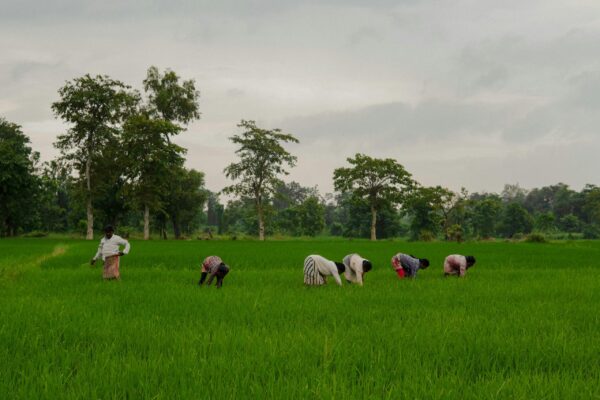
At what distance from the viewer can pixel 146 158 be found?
37.5 m

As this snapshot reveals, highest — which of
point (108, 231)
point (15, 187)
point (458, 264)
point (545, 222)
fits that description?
point (15, 187)

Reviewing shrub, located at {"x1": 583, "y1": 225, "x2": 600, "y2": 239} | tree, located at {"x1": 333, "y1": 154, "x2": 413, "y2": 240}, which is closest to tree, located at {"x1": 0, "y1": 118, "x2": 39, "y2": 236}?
tree, located at {"x1": 333, "y1": 154, "x2": 413, "y2": 240}

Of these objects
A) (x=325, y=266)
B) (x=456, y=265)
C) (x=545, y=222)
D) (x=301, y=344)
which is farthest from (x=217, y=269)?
(x=545, y=222)

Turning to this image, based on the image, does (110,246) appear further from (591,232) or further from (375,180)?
(591,232)

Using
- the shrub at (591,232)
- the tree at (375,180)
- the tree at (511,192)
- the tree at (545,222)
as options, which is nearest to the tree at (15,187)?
the tree at (375,180)

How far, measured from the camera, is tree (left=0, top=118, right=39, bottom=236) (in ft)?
120

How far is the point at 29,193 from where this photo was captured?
129 feet

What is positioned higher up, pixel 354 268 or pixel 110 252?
pixel 110 252

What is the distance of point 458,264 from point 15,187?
39028mm

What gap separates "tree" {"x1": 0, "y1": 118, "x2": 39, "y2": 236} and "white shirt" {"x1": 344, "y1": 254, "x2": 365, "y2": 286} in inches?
1431

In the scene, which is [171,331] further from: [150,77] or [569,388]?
[150,77]

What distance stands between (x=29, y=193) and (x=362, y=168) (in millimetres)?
32930

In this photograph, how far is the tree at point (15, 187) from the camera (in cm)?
3650

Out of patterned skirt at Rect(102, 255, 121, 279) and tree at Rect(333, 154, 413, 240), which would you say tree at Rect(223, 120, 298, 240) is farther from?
patterned skirt at Rect(102, 255, 121, 279)
